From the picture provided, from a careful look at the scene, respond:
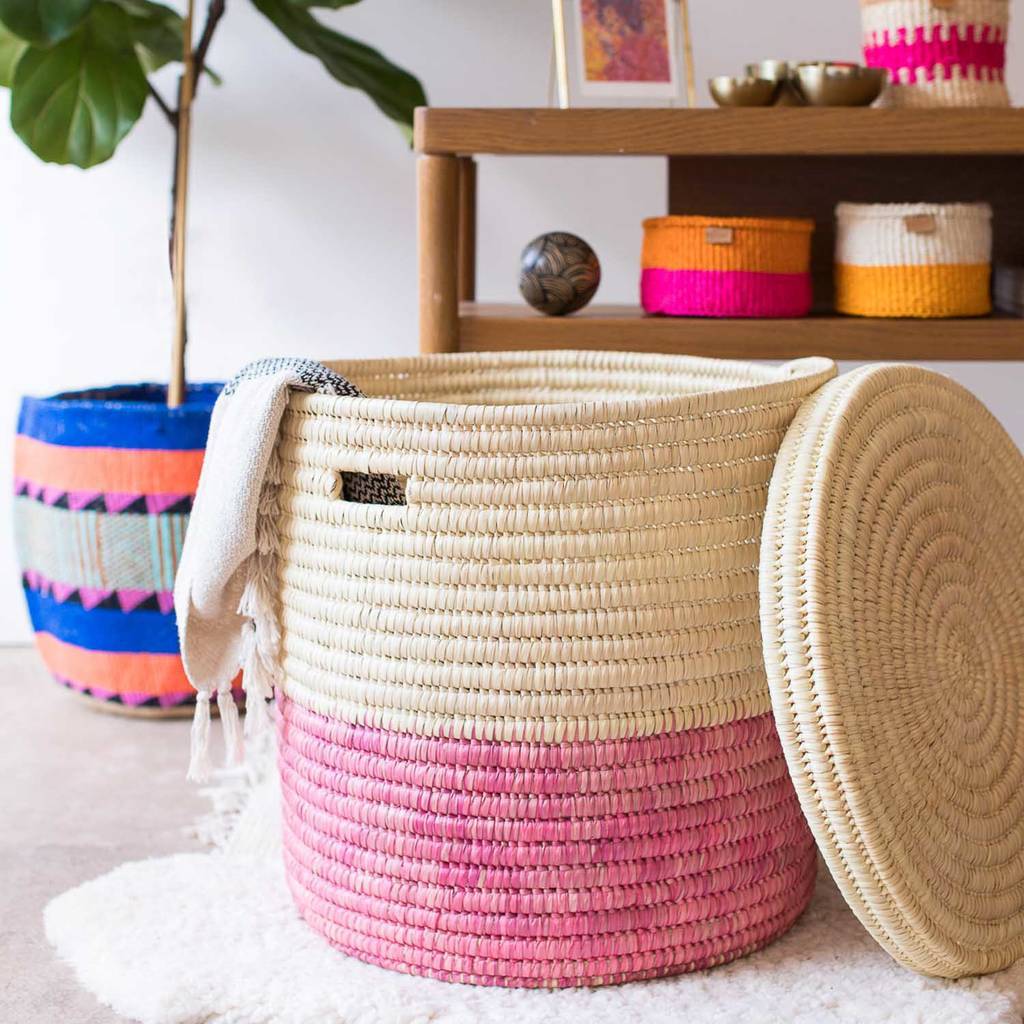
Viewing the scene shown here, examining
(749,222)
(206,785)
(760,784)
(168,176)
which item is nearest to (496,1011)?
(760,784)

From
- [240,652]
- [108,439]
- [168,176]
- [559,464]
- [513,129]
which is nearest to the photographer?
[559,464]

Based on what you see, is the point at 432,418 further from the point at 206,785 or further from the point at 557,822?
the point at 206,785

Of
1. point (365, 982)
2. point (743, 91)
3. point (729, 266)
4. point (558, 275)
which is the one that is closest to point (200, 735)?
point (365, 982)

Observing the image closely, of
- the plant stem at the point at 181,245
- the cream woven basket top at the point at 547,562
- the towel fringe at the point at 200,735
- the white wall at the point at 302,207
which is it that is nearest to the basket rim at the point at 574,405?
the cream woven basket top at the point at 547,562

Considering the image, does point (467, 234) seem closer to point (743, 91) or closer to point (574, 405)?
Result: point (743, 91)

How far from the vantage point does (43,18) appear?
1438mm

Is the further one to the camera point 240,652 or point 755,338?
point 755,338

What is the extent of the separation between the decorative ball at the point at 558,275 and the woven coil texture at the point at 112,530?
0.40 metres

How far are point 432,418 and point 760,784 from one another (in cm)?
37

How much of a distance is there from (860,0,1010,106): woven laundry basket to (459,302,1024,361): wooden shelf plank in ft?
0.83

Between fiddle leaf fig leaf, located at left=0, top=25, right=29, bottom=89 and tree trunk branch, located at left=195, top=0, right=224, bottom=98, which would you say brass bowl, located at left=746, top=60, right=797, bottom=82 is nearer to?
tree trunk branch, located at left=195, top=0, right=224, bottom=98

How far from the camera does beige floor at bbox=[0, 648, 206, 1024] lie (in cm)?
104

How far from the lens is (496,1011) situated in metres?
0.95

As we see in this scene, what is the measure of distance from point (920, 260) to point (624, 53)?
1.44 ft
